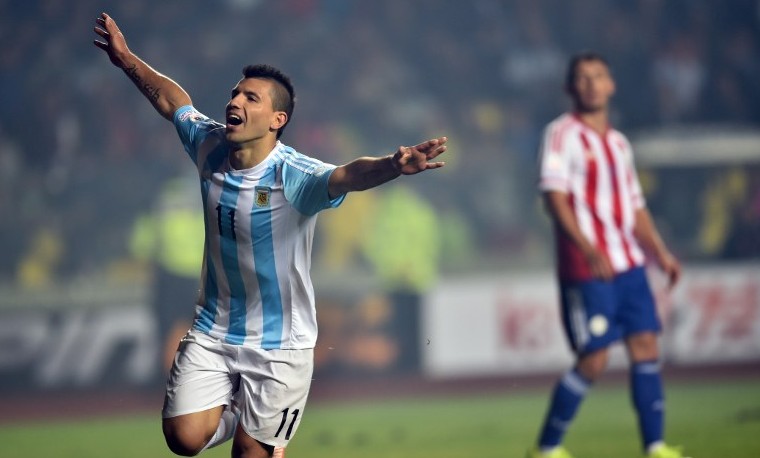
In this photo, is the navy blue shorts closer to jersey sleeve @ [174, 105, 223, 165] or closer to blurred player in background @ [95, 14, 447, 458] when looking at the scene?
blurred player in background @ [95, 14, 447, 458]

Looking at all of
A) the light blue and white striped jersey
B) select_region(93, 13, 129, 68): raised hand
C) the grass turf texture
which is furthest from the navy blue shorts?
select_region(93, 13, 129, 68): raised hand

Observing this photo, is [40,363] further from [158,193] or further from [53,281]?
[158,193]

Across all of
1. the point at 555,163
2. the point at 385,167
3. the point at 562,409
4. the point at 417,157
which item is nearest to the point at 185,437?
the point at 385,167

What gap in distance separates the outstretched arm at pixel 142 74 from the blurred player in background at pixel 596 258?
7.32 ft

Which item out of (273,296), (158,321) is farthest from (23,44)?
(273,296)

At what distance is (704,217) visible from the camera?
37.3ft

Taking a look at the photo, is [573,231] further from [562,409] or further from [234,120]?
[234,120]

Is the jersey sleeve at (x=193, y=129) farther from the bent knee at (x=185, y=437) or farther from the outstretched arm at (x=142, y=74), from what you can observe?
the bent knee at (x=185, y=437)

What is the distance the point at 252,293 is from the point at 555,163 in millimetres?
2366

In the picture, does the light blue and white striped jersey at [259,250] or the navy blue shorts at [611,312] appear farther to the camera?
the navy blue shorts at [611,312]

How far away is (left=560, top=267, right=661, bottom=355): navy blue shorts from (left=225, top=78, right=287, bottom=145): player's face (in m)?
2.31

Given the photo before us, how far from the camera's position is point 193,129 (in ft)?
17.3

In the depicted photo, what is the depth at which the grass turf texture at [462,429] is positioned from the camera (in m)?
7.35

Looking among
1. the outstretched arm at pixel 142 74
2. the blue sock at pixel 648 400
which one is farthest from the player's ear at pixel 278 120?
the blue sock at pixel 648 400
